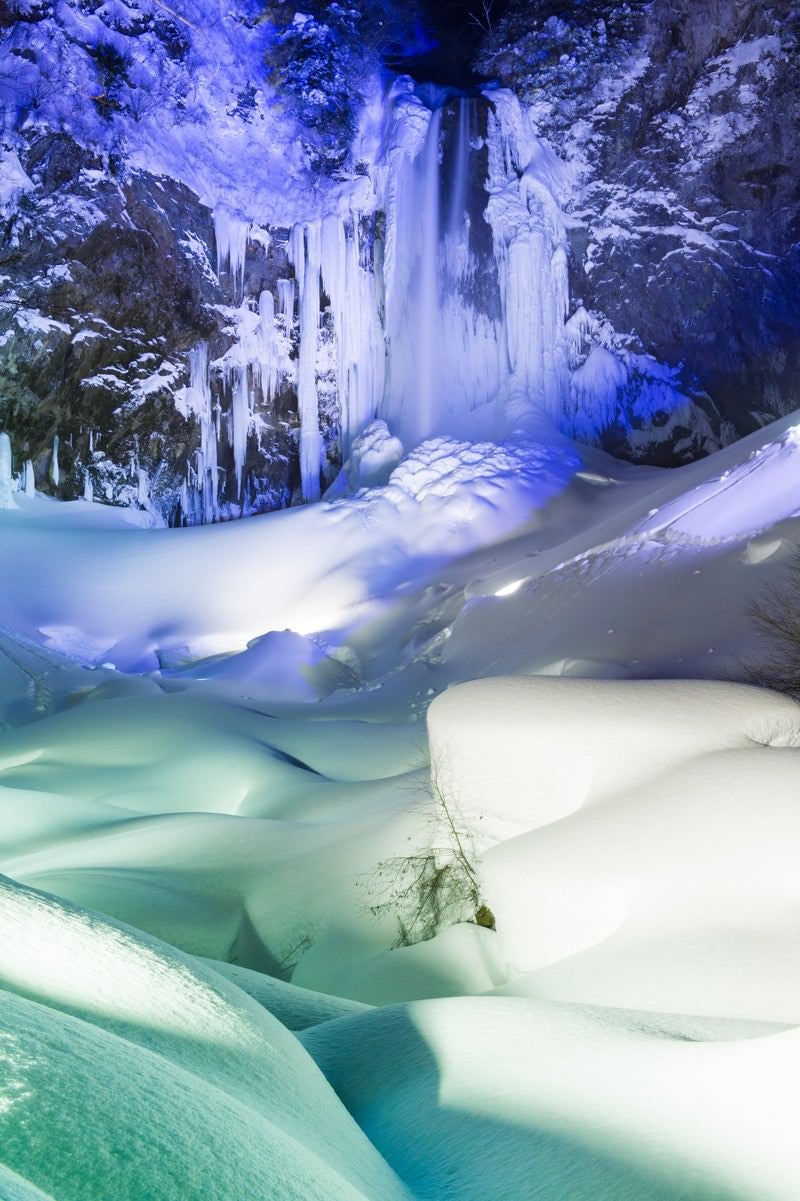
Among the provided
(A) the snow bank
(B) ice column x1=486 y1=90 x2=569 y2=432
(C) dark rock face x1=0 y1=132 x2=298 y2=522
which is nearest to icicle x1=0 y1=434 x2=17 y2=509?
(C) dark rock face x1=0 y1=132 x2=298 y2=522

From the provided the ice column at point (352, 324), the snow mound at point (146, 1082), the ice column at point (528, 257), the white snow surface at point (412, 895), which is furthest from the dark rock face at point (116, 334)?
the snow mound at point (146, 1082)

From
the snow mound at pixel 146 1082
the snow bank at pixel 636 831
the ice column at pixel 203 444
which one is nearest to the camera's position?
the snow mound at pixel 146 1082

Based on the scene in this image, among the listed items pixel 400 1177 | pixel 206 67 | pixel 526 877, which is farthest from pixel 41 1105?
pixel 206 67

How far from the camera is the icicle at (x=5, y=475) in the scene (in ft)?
79.5

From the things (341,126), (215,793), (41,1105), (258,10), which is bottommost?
(215,793)

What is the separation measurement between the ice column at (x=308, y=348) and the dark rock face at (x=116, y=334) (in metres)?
0.35

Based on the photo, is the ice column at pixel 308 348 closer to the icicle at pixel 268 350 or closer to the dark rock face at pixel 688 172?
the icicle at pixel 268 350

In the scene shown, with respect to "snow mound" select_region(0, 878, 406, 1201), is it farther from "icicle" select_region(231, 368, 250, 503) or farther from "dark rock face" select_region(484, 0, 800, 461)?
"dark rock face" select_region(484, 0, 800, 461)

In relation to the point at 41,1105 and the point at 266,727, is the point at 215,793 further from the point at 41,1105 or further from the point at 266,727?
A: the point at 41,1105

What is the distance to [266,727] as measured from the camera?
13.9m

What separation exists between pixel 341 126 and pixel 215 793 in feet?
68.8

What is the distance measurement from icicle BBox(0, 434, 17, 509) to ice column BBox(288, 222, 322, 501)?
6796 mm

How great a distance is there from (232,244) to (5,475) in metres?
7.88

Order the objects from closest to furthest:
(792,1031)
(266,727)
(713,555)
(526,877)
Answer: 1. (792,1031)
2. (526,877)
3. (266,727)
4. (713,555)
